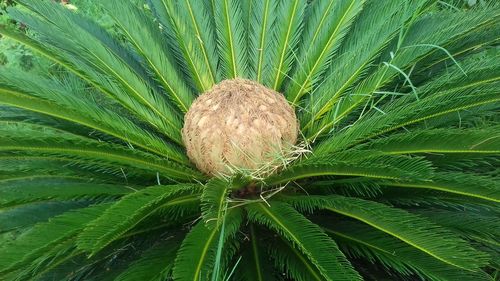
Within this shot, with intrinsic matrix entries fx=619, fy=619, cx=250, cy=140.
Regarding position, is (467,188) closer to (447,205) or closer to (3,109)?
(447,205)

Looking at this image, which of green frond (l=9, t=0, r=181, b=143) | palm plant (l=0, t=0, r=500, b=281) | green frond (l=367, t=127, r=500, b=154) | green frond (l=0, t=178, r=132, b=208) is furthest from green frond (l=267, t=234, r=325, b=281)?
green frond (l=9, t=0, r=181, b=143)

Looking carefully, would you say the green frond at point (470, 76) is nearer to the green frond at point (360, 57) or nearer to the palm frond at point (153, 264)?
the green frond at point (360, 57)

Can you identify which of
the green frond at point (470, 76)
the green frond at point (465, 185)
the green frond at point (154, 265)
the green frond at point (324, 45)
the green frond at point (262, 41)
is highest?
the green frond at point (262, 41)

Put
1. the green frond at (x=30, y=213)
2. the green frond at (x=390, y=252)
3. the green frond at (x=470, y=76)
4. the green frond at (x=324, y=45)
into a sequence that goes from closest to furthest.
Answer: the green frond at (x=390, y=252)
the green frond at (x=470, y=76)
the green frond at (x=30, y=213)
the green frond at (x=324, y=45)

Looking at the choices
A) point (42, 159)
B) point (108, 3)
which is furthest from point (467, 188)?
point (108, 3)

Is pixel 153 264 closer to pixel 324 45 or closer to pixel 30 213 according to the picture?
pixel 30 213

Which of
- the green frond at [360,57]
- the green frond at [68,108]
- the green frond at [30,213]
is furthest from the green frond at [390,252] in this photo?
the green frond at [30,213]

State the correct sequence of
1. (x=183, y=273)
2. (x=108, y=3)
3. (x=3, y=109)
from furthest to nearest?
1. (x=108, y=3)
2. (x=3, y=109)
3. (x=183, y=273)
